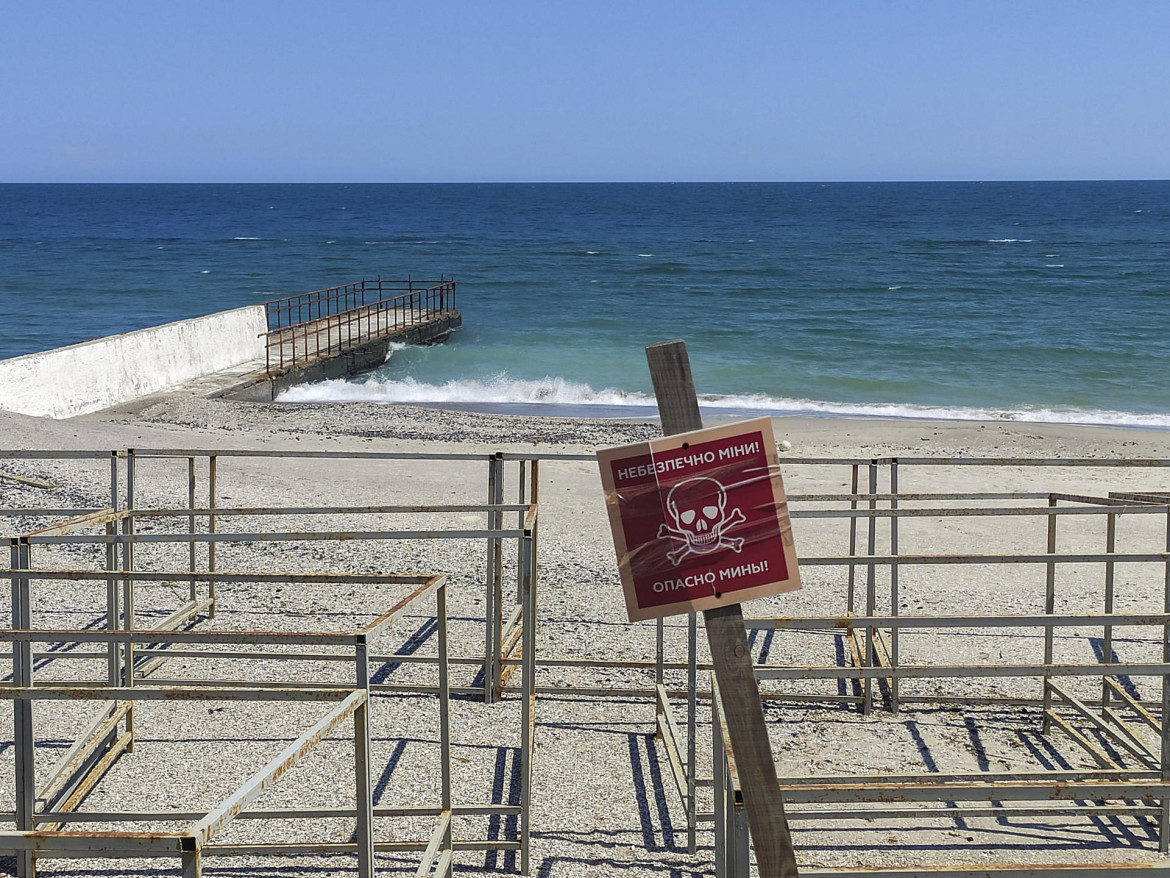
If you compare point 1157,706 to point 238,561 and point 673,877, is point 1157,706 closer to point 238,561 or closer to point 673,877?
point 673,877

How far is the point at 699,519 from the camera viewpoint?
2900mm

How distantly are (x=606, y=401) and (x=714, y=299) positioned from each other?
2371cm

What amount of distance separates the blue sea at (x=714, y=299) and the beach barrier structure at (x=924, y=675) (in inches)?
606

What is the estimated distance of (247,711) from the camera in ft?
22.1

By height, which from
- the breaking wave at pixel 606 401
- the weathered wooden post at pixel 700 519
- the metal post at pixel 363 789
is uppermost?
the weathered wooden post at pixel 700 519

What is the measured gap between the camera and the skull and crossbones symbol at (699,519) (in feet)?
9.50

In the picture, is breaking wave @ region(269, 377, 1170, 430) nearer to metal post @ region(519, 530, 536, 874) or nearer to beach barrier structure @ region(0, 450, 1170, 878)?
beach barrier structure @ region(0, 450, 1170, 878)

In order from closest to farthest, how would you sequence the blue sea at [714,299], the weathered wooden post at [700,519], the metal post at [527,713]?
1. the weathered wooden post at [700,519]
2. the metal post at [527,713]
3. the blue sea at [714,299]

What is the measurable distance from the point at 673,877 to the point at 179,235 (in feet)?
315

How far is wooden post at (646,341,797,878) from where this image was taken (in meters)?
2.97

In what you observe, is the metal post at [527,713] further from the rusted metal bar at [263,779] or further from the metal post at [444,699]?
the rusted metal bar at [263,779]

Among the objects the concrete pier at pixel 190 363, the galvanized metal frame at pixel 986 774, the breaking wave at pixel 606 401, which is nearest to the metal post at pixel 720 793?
the galvanized metal frame at pixel 986 774

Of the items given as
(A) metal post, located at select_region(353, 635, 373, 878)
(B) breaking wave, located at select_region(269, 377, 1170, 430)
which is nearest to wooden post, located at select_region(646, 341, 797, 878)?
(A) metal post, located at select_region(353, 635, 373, 878)

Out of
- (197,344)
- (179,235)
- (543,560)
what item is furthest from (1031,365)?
(179,235)
